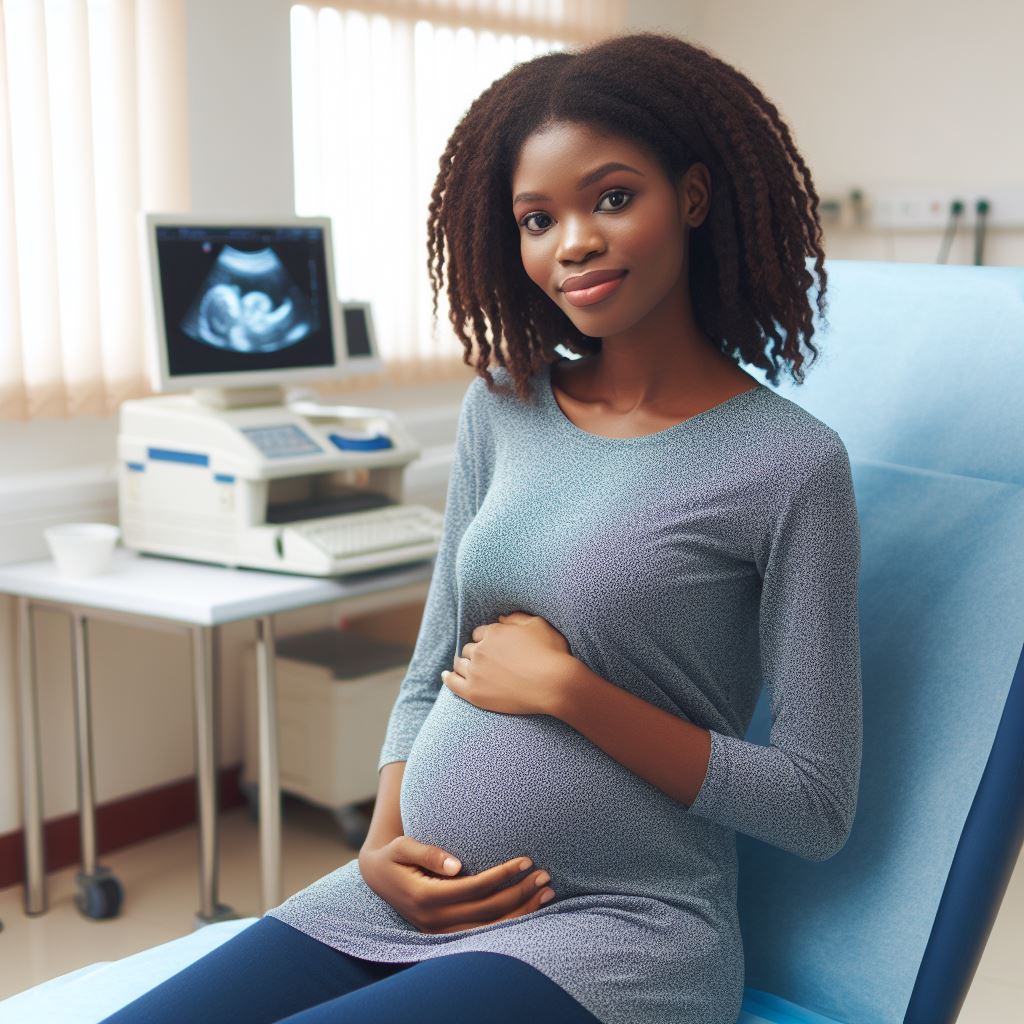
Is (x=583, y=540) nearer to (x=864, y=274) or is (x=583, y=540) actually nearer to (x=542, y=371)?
(x=542, y=371)

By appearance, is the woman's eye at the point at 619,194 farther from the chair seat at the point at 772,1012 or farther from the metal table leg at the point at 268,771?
the metal table leg at the point at 268,771

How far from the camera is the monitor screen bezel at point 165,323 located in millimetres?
2287

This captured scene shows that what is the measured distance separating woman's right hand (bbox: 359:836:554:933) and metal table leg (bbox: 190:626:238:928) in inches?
42.8

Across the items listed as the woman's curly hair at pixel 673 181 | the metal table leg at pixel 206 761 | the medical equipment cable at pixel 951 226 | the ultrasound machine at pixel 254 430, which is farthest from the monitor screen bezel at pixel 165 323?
the medical equipment cable at pixel 951 226

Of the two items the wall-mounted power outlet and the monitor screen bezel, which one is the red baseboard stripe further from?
the wall-mounted power outlet

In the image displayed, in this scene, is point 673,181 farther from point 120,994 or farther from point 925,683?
point 120,994

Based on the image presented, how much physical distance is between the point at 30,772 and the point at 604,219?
5.94 feet

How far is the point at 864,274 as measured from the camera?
1.50 metres

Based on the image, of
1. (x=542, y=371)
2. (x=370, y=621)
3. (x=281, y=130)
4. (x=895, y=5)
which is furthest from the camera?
(x=895, y=5)

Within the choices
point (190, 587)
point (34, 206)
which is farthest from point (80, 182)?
point (190, 587)

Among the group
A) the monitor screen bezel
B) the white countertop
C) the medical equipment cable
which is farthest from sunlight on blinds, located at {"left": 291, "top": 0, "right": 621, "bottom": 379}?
the medical equipment cable

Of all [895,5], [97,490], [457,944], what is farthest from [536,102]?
[895,5]

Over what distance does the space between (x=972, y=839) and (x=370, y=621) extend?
220 cm

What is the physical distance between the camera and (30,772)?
2465mm
